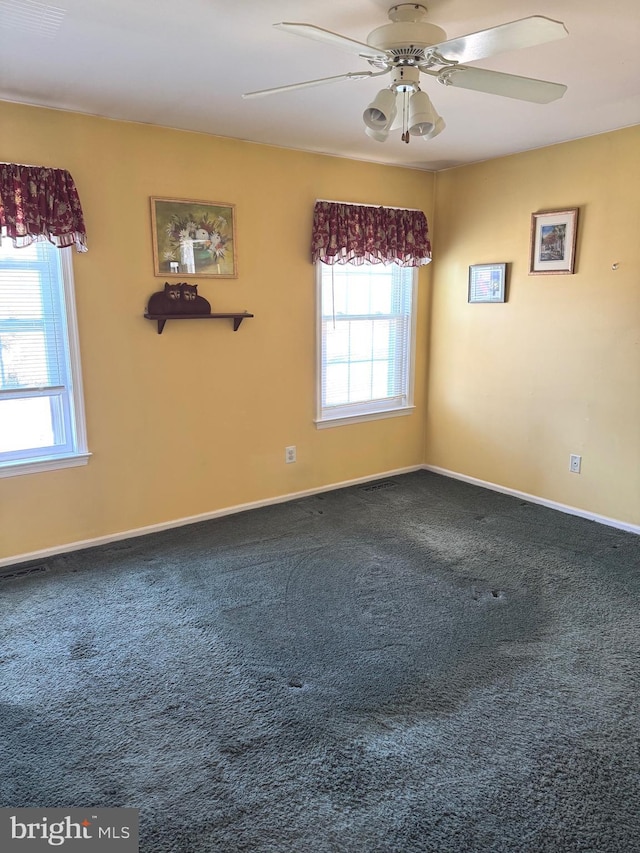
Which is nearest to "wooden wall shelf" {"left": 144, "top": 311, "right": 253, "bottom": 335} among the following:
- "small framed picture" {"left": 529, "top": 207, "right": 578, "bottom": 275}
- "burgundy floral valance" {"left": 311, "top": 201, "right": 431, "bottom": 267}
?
"burgundy floral valance" {"left": 311, "top": 201, "right": 431, "bottom": 267}

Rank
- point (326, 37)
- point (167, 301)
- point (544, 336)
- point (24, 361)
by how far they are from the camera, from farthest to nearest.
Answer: point (544, 336)
point (167, 301)
point (24, 361)
point (326, 37)

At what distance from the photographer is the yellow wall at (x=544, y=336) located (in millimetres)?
3562

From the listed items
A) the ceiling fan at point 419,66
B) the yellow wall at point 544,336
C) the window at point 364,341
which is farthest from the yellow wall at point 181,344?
the ceiling fan at point 419,66

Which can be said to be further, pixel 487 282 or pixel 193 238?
pixel 487 282

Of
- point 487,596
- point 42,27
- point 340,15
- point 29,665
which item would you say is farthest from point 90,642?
point 340,15

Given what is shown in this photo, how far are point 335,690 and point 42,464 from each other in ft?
6.69

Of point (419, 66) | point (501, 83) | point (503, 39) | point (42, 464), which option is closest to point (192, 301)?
point (42, 464)

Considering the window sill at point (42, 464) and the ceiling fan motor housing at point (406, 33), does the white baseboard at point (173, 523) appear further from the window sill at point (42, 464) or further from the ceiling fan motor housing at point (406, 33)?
the ceiling fan motor housing at point (406, 33)

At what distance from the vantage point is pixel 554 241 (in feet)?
12.6

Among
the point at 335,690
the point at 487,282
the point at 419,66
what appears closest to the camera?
the point at 419,66

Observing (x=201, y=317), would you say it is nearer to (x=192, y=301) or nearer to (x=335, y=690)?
(x=192, y=301)

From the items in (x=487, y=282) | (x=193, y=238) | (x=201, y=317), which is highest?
(x=193, y=238)

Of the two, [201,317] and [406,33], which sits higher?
[406,33]

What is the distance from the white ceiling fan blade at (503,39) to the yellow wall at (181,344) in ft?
6.38
